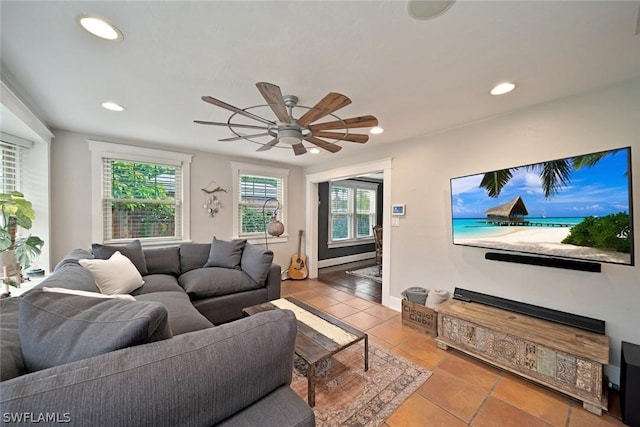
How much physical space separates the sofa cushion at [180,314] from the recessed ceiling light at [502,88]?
9.36 feet

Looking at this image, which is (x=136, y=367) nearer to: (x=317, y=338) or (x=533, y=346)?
(x=317, y=338)

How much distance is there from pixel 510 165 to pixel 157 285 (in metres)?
3.82

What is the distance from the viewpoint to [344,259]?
610cm

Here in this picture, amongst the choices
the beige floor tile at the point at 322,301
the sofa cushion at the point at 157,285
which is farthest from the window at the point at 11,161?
the beige floor tile at the point at 322,301

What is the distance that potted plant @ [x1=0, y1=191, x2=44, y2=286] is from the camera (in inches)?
77.2

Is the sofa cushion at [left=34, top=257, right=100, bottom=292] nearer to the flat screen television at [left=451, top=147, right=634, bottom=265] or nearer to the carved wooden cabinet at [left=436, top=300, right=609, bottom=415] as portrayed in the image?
the carved wooden cabinet at [left=436, top=300, right=609, bottom=415]

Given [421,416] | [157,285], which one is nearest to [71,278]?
[157,285]

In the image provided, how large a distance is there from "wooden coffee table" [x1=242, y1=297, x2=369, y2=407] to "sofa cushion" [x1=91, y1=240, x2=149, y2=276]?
1.65 metres

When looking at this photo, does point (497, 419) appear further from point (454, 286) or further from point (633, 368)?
point (454, 286)

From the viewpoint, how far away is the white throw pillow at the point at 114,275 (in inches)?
84.2

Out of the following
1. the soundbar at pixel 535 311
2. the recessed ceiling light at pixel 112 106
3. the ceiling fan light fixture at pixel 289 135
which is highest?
the recessed ceiling light at pixel 112 106

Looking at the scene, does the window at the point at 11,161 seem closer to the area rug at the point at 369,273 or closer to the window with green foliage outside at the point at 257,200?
the window with green foliage outside at the point at 257,200

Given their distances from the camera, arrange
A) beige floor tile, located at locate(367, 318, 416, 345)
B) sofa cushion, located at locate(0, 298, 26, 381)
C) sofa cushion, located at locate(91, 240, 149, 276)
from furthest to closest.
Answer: sofa cushion, located at locate(91, 240, 149, 276) → beige floor tile, located at locate(367, 318, 416, 345) → sofa cushion, located at locate(0, 298, 26, 381)

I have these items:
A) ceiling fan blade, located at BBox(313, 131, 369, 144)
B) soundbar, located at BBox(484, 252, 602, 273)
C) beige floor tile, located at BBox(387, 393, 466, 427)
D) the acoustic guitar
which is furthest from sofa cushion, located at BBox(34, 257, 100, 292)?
soundbar, located at BBox(484, 252, 602, 273)
